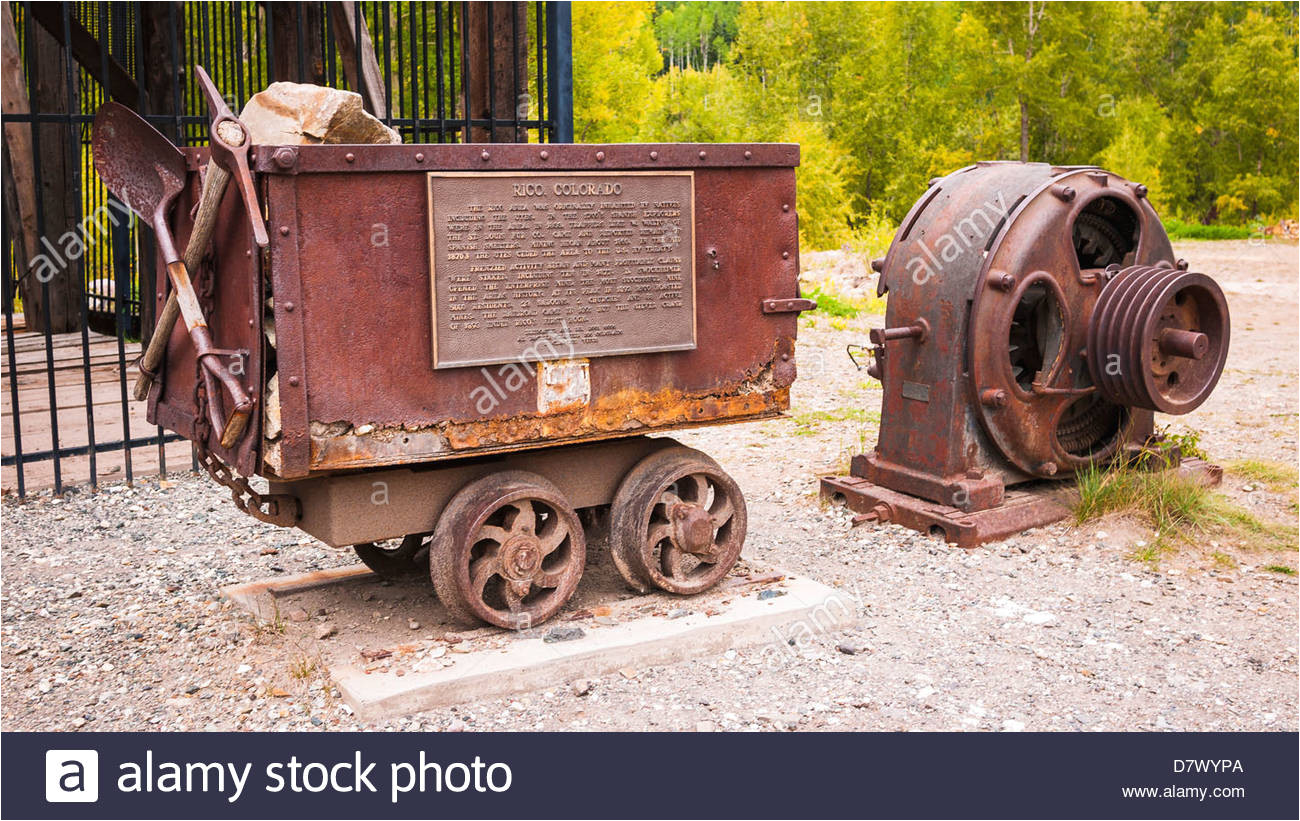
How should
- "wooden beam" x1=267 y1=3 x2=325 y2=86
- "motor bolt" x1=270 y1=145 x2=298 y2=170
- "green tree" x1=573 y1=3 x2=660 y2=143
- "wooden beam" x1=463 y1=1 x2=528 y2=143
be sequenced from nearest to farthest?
"motor bolt" x1=270 y1=145 x2=298 y2=170 → "wooden beam" x1=267 y1=3 x2=325 y2=86 → "wooden beam" x1=463 y1=1 x2=528 y2=143 → "green tree" x1=573 y1=3 x2=660 y2=143

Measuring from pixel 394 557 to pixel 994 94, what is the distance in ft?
90.8

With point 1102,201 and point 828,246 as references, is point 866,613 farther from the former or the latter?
point 828,246

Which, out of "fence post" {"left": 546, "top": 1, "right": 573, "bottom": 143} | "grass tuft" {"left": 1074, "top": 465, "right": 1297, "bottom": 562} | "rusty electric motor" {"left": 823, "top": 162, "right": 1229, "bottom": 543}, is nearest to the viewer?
"rusty electric motor" {"left": 823, "top": 162, "right": 1229, "bottom": 543}

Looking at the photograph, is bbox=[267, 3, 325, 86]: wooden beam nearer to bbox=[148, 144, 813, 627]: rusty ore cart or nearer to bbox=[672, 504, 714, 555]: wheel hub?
bbox=[148, 144, 813, 627]: rusty ore cart

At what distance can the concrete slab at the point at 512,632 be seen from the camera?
3.99 meters

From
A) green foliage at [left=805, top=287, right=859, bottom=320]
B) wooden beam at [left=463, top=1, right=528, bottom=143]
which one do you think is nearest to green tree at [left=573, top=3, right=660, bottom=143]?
green foliage at [left=805, top=287, right=859, bottom=320]

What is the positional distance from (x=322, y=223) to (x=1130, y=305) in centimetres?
373

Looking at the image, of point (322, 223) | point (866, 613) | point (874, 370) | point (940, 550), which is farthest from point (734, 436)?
point (322, 223)

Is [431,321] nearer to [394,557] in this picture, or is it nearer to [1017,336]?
[394,557]

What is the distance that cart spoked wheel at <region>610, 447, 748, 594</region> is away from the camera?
4598mm

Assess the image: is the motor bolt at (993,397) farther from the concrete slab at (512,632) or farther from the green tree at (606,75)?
the green tree at (606,75)

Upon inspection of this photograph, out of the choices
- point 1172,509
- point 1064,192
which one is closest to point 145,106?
point 1064,192

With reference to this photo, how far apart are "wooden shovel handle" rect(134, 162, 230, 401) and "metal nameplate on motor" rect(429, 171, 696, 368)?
0.67m

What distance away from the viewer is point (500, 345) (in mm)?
4172
